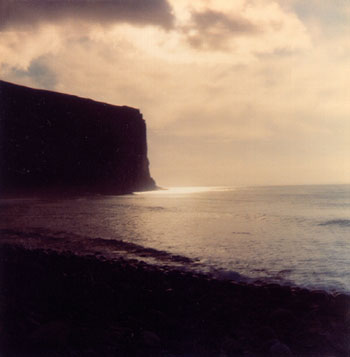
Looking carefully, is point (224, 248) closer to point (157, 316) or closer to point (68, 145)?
point (157, 316)

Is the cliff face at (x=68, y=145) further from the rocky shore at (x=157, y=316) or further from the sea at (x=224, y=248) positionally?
the rocky shore at (x=157, y=316)

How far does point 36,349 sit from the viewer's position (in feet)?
11.2

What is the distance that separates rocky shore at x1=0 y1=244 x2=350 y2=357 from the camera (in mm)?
3713

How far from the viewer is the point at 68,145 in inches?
2596

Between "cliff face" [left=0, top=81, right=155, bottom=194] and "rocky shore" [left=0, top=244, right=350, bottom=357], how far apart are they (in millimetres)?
49506

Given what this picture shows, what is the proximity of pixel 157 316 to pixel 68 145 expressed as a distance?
64.8m

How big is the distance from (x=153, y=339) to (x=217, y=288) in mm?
2883

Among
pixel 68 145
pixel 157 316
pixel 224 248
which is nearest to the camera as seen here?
pixel 157 316

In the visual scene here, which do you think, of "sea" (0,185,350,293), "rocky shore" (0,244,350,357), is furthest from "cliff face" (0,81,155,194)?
"rocky shore" (0,244,350,357)

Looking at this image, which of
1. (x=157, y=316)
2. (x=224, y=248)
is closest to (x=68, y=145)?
(x=224, y=248)

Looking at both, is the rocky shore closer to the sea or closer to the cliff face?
the sea

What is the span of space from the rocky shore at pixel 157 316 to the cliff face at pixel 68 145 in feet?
162

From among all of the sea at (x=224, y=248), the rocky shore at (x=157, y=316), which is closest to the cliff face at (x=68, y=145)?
the sea at (x=224, y=248)

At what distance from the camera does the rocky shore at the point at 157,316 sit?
146 inches
